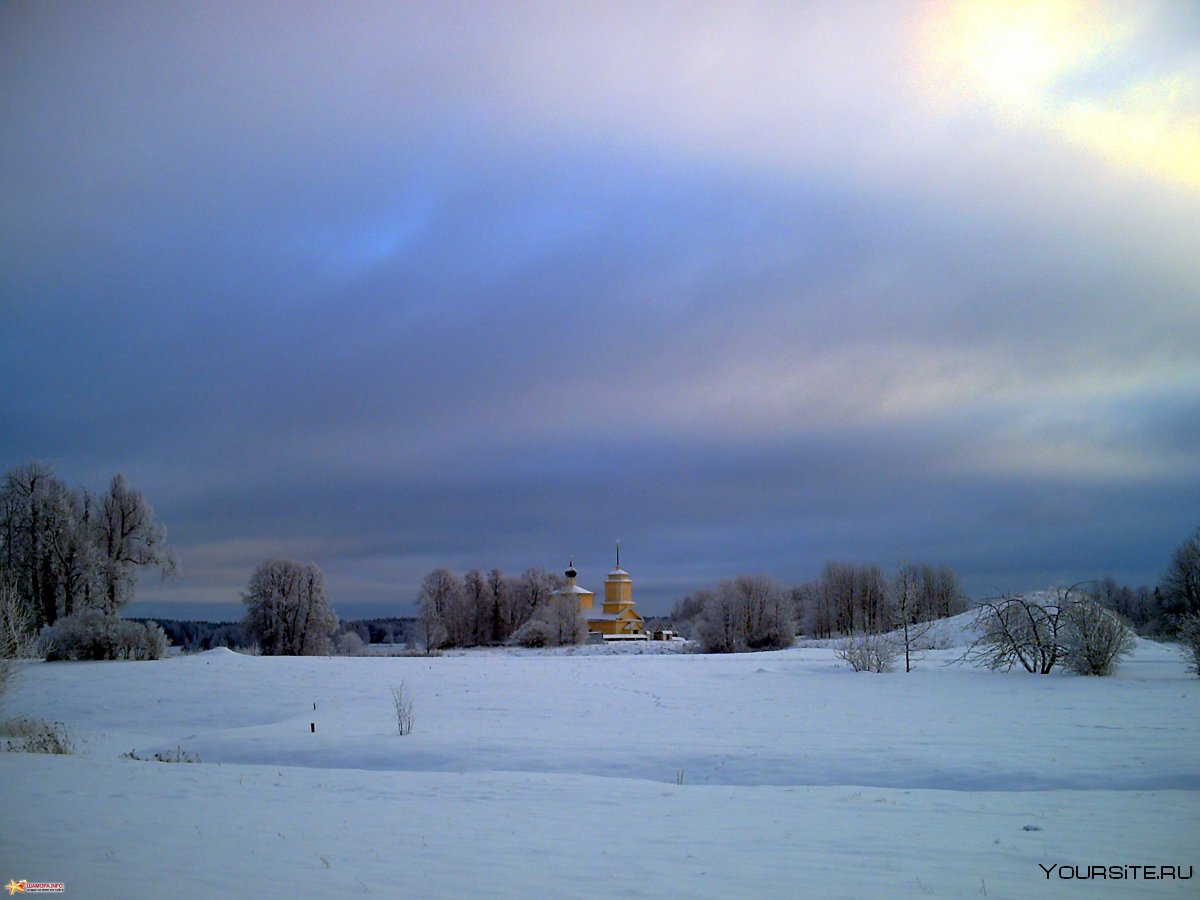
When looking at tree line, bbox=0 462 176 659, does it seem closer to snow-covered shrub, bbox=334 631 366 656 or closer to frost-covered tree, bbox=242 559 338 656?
frost-covered tree, bbox=242 559 338 656

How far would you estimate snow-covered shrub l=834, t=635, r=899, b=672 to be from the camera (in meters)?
31.9

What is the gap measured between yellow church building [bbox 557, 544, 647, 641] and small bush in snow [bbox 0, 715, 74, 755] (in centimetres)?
7196

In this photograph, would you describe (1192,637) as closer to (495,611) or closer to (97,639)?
(97,639)

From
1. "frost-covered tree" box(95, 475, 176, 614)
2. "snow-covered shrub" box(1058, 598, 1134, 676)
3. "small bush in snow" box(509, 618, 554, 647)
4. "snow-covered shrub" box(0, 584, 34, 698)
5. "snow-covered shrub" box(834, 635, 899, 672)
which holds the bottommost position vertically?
"small bush in snow" box(509, 618, 554, 647)

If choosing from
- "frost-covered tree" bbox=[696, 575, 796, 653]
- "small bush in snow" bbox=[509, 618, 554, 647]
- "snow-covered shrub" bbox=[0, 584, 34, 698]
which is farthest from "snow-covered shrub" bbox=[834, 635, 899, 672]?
"small bush in snow" bbox=[509, 618, 554, 647]

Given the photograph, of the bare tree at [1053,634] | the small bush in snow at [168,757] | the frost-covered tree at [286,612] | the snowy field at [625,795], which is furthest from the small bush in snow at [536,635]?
the small bush in snow at [168,757]

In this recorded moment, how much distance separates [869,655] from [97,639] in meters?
34.3

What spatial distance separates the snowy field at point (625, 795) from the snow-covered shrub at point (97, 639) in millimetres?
11267

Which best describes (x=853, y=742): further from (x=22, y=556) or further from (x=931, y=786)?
(x=22, y=556)

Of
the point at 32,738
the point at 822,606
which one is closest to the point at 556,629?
the point at 822,606

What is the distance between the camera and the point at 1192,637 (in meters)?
25.3

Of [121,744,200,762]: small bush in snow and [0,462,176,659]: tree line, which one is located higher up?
[0,462,176,659]: tree line

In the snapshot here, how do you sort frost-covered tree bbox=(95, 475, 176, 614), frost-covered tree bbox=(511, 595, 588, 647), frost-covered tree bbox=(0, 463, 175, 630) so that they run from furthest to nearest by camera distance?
1. frost-covered tree bbox=(511, 595, 588, 647)
2. frost-covered tree bbox=(95, 475, 176, 614)
3. frost-covered tree bbox=(0, 463, 175, 630)

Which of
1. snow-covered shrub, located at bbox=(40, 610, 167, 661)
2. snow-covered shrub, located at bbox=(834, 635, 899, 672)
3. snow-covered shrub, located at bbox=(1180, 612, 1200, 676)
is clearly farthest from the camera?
snow-covered shrub, located at bbox=(40, 610, 167, 661)
